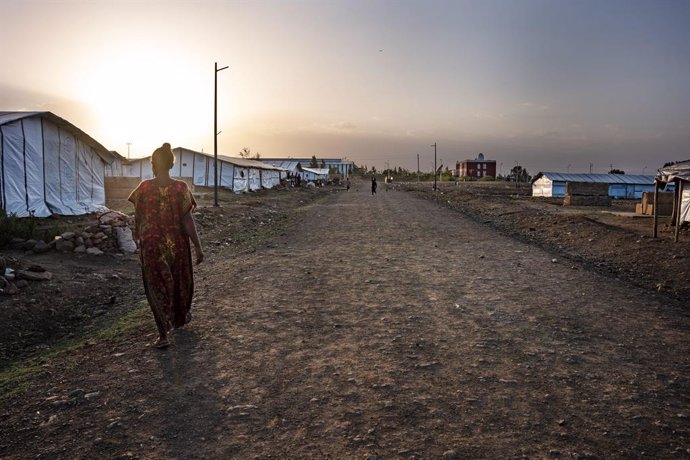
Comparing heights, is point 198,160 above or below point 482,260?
above

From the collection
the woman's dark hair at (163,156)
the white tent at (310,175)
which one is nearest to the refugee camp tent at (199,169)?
the woman's dark hair at (163,156)

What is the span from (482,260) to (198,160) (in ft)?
106

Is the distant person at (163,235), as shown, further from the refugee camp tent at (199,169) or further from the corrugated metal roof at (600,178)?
the corrugated metal roof at (600,178)

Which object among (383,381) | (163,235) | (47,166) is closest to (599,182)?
(47,166)

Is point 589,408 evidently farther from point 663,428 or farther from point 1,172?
point 1,172

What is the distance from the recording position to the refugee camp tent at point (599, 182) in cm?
4541

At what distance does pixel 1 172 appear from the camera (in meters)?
14.6

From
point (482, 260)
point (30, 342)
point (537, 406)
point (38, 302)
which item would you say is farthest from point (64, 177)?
point (537, 406)

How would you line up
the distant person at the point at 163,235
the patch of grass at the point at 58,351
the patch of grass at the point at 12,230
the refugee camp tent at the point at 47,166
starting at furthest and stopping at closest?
the refugee camp tent at the point at 47,166 → the patch of grass at the point at 12,230 → the distant person at the point at 163,235 → the patch of grass at the point at 58,351

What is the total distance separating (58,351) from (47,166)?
46.6ft

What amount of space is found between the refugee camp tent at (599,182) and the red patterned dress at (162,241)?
45669 millimetres

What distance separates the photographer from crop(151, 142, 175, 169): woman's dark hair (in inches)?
196

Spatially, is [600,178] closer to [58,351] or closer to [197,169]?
[197,169]

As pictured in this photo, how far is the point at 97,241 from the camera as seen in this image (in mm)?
10320
